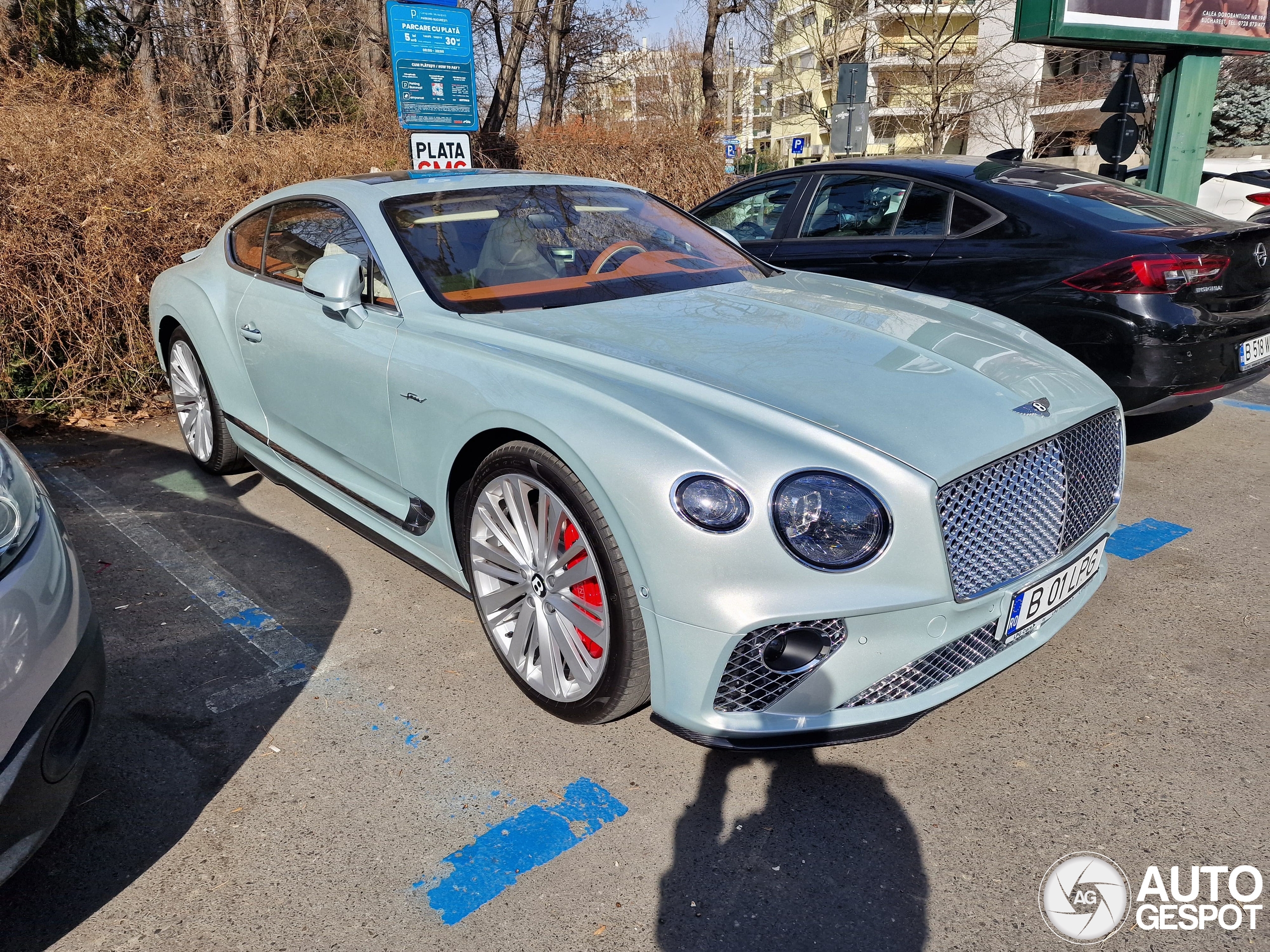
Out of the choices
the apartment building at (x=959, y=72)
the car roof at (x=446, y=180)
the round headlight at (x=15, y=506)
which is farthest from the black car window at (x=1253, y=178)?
the apartment building at (x=959, y=72)

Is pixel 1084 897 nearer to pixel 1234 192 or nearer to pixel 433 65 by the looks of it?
pixel 433 65

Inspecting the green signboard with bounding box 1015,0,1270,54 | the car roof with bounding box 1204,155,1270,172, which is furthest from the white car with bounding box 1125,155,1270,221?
the car roof with bounding box 1204,155,1270,172

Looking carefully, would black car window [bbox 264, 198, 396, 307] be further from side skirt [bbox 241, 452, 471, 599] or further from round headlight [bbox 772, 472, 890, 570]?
round headlight [bbox 772, 472, 890, 570]

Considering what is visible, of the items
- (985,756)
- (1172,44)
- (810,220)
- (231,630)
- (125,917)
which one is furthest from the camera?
(1172,44)

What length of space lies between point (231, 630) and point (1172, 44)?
8.93 m

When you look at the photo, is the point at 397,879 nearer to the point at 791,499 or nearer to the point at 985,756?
the point at 791,499

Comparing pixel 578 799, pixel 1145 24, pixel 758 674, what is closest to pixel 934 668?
pixel 758 674

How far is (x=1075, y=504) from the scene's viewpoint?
263 cm

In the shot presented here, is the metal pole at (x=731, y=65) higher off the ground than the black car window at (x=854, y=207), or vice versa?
the metal pole at (x=731, y=65)

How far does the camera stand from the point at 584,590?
2.55 metres

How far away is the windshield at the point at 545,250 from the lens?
333 cm

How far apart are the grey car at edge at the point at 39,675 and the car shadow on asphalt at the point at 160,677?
1.10ft

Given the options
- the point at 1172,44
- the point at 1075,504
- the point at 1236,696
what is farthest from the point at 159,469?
the point at 1172,44

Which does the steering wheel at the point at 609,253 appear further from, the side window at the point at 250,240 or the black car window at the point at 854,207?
the black car window at the point at 854,207
